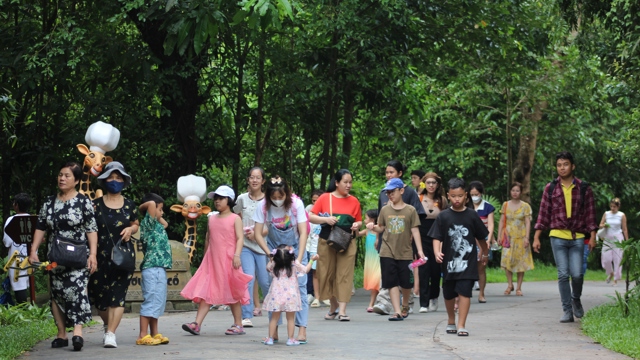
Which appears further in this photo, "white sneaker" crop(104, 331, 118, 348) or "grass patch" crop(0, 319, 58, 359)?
"white sneaker" crop(104, 331, 118, 348)

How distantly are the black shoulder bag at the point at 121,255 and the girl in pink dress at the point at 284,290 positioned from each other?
1.40 meters

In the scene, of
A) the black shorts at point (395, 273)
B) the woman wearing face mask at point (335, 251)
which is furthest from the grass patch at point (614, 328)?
the woman wearing face mask at point (335, 251)

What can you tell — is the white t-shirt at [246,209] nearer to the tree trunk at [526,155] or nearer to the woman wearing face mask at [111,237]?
the woman wearing face mask at [111,237]

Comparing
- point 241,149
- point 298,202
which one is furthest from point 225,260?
point 241,149

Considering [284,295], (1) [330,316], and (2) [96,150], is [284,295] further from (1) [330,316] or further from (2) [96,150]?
(1) [330,316]

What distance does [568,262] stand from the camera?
13.0m

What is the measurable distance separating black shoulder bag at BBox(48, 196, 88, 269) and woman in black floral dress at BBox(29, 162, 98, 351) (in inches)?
2.6

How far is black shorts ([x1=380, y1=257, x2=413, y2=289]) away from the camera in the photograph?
1348cm

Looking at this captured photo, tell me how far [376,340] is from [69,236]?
3273mm

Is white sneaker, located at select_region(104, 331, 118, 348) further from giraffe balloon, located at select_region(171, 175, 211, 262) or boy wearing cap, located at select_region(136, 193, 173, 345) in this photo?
giraffe balloon, located at select_region(171, 175, 211, 262)

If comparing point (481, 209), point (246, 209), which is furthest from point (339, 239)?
point (481, 209)

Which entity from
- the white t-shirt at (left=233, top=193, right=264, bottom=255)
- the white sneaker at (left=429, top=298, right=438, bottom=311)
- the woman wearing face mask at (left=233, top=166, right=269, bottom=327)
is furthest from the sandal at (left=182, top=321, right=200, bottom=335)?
the white sneaker at (left=429, top=298, right=438, bottom=311)

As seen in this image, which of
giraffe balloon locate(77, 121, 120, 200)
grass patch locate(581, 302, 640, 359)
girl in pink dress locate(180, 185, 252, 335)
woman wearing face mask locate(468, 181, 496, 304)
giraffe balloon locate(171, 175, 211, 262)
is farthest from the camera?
woman wearing face mask locate(468, 181, 496, 304)

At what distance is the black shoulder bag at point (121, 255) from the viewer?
10.3 meters
